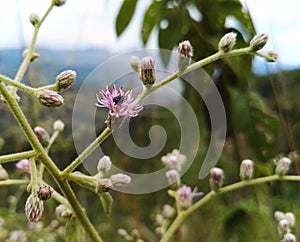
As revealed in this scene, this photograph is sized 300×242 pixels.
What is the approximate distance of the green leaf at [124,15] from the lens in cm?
93

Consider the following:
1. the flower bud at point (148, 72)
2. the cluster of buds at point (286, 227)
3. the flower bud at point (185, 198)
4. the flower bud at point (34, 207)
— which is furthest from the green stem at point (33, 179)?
the cluster of buds at point (286, 227)

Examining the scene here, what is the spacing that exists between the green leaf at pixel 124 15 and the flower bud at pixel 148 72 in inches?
13.5

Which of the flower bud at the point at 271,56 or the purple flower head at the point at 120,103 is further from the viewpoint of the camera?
the flower bud at the point at 271,56

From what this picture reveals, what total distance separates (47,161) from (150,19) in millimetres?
457

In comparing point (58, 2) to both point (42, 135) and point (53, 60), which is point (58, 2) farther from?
point (53, 60)

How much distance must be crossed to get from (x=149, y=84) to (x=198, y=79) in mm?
346

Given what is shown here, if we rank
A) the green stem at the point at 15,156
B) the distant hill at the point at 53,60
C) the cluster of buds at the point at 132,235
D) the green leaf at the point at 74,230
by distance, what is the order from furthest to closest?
the distant hill at the point at 53,60
the cluster of buds at the point at 132,235
the green leaf at the point at 74,230
the green stem at the point at 15,156

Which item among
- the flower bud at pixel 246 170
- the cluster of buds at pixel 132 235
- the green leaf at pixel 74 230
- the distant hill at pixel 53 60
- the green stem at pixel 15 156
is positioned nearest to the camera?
the green stem at pixel 15 156

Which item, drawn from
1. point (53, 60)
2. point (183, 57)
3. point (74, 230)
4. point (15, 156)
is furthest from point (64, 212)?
point (53, 60)

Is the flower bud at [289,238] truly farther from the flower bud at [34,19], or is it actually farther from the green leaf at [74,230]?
the flower bud at [34,19]

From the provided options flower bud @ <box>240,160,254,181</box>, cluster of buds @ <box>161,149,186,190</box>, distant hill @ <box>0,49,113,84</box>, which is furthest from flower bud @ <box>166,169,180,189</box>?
distant hill @ <box>0,49,113,84</box>

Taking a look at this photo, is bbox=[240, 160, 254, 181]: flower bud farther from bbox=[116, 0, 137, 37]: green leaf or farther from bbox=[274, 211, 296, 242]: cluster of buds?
bbox=[116, 0, 137, 37]: green leaf

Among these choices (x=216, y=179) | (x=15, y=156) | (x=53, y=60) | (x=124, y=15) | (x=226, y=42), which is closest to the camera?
(x=15, y=156)

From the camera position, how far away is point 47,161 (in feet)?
1.94
